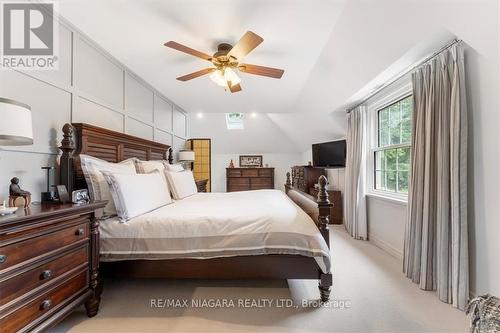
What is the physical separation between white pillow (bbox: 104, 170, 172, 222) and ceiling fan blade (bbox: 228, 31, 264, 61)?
1.55 meters

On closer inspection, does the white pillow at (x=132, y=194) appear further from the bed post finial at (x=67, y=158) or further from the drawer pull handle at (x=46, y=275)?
the drawer pull handle at (x=46, y=275)

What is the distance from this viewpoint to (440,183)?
6.22 ft

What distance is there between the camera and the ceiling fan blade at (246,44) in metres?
1.90

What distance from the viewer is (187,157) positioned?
4.82 meters

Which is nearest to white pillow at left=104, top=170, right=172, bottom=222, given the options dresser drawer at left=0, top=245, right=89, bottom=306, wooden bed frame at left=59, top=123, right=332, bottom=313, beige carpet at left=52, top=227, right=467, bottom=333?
wooden bed frame at left=59, top=123, right=332, bottom=313

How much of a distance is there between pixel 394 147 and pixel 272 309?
2574 millimetres

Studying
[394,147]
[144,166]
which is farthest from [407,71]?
[144,166]

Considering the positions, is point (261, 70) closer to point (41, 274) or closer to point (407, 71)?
point (407, 71)

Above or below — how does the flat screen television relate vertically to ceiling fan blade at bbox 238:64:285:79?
below

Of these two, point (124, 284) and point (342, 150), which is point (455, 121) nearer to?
point (342, 150)

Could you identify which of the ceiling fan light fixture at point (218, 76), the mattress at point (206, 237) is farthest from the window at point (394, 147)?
the ceiling fan light fixture at point (218, 76)

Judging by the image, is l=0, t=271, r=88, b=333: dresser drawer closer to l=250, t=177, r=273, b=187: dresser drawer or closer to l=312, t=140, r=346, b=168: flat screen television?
l=312, t=140, r=346, b=168: flat screen television

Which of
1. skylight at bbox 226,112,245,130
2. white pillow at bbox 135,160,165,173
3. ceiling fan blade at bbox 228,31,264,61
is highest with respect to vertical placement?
skylight at bbox 226,112,245,130

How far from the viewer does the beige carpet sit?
1591 mm
